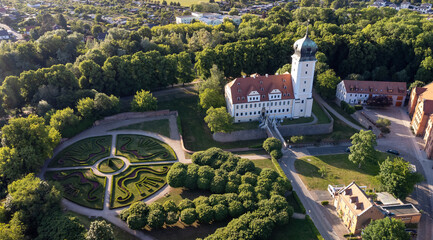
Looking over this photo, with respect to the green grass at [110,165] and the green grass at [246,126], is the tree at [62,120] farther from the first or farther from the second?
the green grass at [246,126]

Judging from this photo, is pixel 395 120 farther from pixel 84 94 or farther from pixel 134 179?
pixel 84 94

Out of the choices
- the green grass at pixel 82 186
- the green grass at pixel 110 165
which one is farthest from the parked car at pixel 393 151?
the green grass at pixel 82 186

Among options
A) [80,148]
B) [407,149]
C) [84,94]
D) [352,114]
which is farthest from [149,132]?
[407,149]

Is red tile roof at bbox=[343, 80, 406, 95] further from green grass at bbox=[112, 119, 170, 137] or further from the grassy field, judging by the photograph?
green grass at bbox=[112, 119, 170, 137]

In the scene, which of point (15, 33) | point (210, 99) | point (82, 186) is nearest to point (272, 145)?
point (210, 99)

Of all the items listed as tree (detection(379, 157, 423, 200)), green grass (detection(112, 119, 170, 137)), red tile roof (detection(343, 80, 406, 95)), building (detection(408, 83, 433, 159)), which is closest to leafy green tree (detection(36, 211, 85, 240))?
green grass (detection(112, 119, 170, 137))

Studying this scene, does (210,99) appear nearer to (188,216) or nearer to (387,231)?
(188,216)
